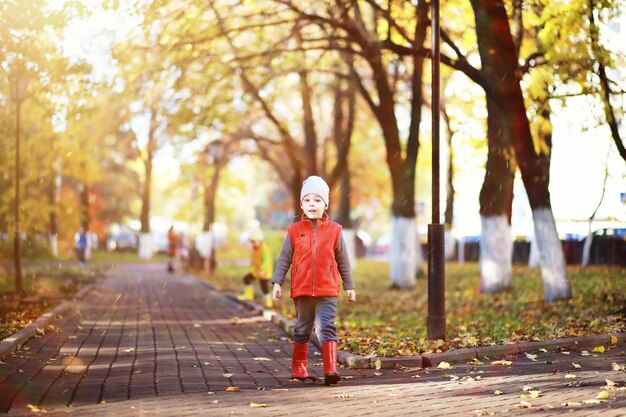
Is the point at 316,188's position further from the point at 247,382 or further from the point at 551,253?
the point at 551,253

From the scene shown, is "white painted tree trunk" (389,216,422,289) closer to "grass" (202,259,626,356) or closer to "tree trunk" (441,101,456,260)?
"grass" (202,259,626,356)

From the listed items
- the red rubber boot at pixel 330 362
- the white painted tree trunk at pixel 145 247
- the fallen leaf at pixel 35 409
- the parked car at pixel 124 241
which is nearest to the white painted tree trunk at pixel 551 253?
the red rubber boot at pixel 330 362

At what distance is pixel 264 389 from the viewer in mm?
8461

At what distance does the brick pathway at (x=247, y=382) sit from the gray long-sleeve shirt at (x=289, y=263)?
3.13 ft

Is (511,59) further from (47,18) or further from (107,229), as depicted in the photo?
(107,229)

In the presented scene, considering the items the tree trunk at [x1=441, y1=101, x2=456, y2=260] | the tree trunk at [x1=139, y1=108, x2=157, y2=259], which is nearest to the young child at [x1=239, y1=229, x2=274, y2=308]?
the tree trunk at [x1=441, y1=101, x2=456, y2=260]

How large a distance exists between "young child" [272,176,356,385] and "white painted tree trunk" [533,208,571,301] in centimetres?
911

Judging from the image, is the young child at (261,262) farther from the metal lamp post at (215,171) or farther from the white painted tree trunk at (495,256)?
the metal lamp post at (215,171)

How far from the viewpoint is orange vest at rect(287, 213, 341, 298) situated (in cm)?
871

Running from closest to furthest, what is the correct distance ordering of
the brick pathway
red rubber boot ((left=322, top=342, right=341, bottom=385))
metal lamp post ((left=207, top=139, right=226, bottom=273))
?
the brick pathway
red rubber boot ((left=322, top=342, right=341, bottom=385))
metal lamp post ((left=207, top=139, right=226, bottom=273))

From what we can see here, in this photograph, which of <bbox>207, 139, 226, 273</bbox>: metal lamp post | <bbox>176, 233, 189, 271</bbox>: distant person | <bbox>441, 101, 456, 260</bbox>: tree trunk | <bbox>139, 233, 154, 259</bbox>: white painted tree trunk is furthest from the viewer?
<bbox>139, 233, 154, 259</bbox>: white painted tree trunk

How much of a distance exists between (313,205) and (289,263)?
615mm

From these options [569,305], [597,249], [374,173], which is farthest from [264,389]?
[374,173]

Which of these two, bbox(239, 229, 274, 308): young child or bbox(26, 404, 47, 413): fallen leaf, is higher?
bbox(239, 229, 274, 308): young child
